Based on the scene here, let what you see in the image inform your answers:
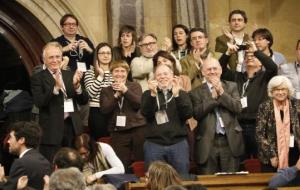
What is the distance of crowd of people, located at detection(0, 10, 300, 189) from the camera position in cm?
840

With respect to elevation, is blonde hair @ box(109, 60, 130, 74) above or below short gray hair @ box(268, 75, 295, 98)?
above

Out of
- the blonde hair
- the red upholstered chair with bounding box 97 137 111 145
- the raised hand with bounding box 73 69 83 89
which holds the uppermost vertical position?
the blonde hair

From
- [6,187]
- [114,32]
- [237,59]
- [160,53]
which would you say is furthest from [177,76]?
[6,187]

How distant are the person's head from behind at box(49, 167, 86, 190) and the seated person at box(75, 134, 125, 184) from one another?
196 cm

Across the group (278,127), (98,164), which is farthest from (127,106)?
(278,127)

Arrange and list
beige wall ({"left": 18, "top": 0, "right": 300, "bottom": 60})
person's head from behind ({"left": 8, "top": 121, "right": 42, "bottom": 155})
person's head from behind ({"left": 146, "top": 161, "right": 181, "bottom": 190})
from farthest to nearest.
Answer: beige wall ({"left": 18, "top": 0, "right": 300, "bottom": 60}), person's head from behind ({"left": 8, "top": 121, "right": 42, "bottom": 155}), person's head from behind ({"left": 146, "top": 161, "right": 181, "bottom": 190})

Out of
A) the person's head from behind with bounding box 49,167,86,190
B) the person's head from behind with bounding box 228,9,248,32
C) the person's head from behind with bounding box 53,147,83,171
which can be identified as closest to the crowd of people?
the person's head from behind with bounding box 228,9,248,32

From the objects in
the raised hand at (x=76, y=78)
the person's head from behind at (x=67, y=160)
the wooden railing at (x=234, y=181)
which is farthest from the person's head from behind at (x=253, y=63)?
the person's head from behind at (x=67, y=160)

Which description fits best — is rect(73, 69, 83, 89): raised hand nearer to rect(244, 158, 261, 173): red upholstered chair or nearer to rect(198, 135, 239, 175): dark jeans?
rect(198, 135, 239, 175): dark jeans

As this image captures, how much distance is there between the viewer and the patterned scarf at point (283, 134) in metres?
8.38

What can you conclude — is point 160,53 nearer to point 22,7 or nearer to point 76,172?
point 22,7

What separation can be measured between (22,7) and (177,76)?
244 cm

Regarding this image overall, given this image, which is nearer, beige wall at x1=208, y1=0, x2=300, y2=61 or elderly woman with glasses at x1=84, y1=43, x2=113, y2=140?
elderly woman with glasses at x1=84, y1=43, x2=113, y2=140

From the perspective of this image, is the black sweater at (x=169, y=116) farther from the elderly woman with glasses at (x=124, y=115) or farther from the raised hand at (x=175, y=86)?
the elderly woman with glasses at (x=124, y=115)
